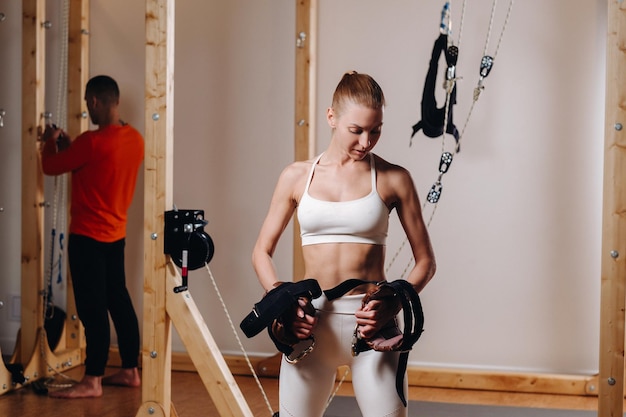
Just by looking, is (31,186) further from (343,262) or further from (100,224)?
(343,262)

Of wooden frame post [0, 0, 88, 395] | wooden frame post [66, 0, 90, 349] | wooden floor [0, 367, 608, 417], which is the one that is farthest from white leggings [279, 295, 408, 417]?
wooden frame post [66, 0, 90, 349]

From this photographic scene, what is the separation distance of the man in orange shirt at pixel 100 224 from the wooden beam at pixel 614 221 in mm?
2283

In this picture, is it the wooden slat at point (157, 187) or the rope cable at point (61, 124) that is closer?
the wooden slat at point (157, 187)

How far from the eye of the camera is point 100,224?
13.3 feet

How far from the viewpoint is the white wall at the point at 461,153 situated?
4.25 meters

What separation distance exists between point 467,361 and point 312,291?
2.56 m

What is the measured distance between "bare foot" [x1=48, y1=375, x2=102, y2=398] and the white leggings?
2084 mm

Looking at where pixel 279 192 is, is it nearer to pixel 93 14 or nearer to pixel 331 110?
pixel 331 110

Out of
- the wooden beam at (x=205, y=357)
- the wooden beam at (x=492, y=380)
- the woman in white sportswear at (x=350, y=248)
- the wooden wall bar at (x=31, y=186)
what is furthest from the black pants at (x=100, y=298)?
the woman in white sportswear at (x=350, y=248)

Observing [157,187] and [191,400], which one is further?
[191,400]

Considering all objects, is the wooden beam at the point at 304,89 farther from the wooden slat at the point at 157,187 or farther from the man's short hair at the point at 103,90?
the wooden slat at the point at 157,187

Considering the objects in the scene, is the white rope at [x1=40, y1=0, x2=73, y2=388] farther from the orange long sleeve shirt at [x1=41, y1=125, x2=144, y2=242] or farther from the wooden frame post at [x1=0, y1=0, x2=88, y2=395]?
the orange long sleeve shirt at [x1=41, y1=125, x2=144, y2=242]

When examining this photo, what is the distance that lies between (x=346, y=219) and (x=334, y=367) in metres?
0.38

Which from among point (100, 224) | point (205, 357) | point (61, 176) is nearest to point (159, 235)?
point (205, 357)
